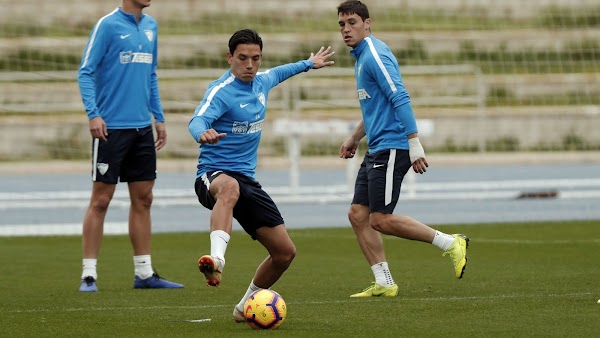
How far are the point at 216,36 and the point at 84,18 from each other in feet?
10.8

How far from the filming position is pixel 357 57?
909 centimetres

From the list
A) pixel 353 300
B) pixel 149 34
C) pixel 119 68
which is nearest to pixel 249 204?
pixel 353 300

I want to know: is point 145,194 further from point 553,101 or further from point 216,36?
point 216,36

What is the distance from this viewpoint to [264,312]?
7.12 m

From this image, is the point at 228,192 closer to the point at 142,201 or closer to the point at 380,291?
the point at 380,291

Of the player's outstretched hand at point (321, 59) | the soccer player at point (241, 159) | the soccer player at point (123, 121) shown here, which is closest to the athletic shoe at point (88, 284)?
the soccer player at point (123, 121)

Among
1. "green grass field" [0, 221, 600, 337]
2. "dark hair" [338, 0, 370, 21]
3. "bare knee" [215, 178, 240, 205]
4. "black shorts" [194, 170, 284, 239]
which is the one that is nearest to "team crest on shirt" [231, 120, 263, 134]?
"black shorts" [194, 170, 284, 239]

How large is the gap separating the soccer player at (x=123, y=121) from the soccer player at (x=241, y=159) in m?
1.73

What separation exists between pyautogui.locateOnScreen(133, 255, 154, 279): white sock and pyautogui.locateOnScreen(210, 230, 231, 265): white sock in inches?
92.0

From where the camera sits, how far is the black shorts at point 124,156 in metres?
9.51

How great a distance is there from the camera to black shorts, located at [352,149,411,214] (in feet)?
29.2

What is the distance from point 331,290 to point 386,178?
2.98ft

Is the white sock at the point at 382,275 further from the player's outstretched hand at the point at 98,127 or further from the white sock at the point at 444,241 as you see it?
the player's outstretched hand at the point at 98,127

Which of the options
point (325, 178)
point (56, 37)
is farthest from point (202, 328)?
point (56, 37)
